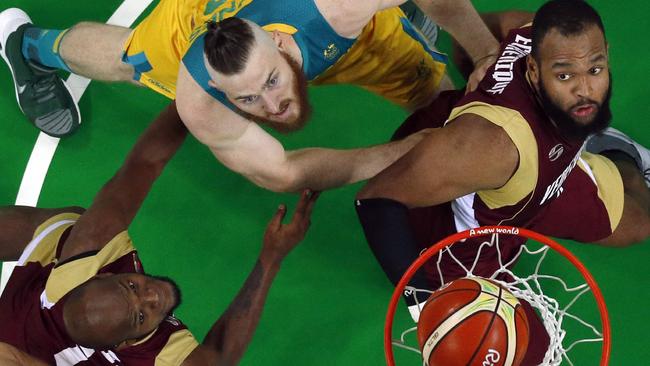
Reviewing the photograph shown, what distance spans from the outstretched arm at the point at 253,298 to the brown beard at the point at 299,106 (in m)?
0.33

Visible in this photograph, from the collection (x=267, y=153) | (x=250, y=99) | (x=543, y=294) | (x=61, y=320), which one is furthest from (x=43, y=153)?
(x=543, y=294)

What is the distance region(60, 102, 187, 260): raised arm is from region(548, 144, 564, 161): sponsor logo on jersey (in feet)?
5.63

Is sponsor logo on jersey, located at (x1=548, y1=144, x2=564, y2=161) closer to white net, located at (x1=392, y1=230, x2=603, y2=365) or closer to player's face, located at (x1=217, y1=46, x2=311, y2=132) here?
white net, located at (x1=392, y1=230, x2=603, y2=365)

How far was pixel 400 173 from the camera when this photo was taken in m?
3.25

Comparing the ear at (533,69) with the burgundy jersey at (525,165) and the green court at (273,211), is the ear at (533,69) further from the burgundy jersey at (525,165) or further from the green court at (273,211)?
the green court at (273,211)

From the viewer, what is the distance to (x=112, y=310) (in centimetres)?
327

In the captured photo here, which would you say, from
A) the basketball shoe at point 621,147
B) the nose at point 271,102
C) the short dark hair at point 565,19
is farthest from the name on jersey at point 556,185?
the nose at point 271,102

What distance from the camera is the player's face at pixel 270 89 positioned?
126 inches

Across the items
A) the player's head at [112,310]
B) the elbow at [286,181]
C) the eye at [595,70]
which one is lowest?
the player's head at [112,310]

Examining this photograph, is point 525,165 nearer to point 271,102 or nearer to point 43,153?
point 271,102

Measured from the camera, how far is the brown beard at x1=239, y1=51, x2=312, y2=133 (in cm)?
338

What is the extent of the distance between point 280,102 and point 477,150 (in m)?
0.81

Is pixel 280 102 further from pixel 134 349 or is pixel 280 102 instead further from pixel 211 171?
pixel 211 171

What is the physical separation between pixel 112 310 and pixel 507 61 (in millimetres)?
1902
